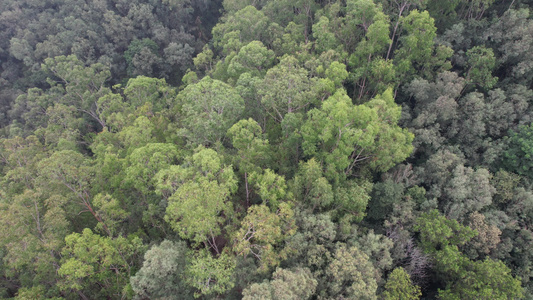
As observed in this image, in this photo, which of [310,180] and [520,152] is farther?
[520,152]

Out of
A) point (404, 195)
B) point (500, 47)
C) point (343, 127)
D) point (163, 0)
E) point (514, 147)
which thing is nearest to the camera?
point (343, 127)

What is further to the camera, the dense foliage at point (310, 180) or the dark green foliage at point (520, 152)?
the dark green foliage at point (520, 152)

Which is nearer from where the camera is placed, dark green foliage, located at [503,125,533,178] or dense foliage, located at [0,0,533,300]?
dense foliage, located at [0,0,533,300]

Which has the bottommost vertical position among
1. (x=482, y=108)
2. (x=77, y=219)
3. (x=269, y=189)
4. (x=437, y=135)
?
(x=77, y=219)

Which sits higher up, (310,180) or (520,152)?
(520,152)

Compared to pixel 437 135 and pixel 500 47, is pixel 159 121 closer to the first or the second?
pixel 437 135

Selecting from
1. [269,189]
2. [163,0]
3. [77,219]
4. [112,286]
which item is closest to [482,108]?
[269,189]

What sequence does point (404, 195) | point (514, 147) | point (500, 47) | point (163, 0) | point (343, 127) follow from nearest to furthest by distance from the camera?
point (343, 127), point (404, 195), point (514, 147), point (500, 47), point (163, 0)

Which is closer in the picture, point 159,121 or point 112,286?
point 112,286
